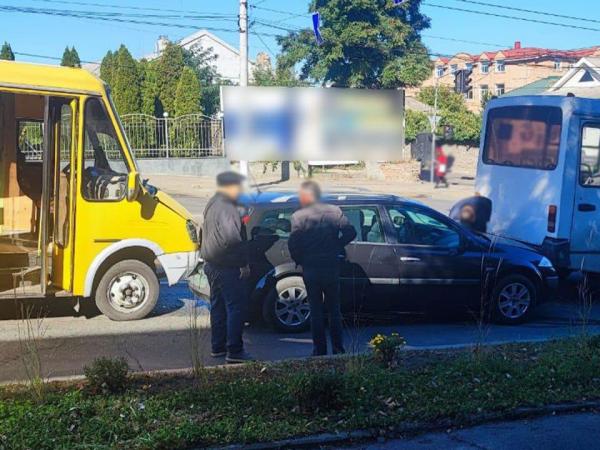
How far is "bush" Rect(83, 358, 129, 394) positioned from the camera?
5398 mm

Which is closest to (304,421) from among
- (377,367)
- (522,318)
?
(377,367)

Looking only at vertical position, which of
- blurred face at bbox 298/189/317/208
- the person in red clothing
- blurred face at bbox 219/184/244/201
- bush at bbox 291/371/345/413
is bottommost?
bush at bbox 291/371/345/413

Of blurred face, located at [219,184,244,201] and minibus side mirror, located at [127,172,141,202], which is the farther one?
minibus side mirror, located at [127,172,141,202]

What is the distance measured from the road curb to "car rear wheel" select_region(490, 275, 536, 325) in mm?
3082

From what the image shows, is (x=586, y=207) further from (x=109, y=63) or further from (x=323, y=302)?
(x=109, y=63)

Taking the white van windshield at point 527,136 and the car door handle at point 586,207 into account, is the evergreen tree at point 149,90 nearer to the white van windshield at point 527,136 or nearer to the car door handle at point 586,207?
the white van windshield at point 527,136

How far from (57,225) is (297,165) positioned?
4.55 meters

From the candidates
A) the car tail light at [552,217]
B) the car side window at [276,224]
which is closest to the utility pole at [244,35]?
the car side window at [276,224]

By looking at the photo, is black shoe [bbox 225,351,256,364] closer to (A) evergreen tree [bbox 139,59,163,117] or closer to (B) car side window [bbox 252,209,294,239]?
(B) car side window [bbox 252,209,294,239]

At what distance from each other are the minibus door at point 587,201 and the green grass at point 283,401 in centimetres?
298

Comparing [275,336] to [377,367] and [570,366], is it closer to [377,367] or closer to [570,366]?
[377,367]

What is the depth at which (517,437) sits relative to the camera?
494cm

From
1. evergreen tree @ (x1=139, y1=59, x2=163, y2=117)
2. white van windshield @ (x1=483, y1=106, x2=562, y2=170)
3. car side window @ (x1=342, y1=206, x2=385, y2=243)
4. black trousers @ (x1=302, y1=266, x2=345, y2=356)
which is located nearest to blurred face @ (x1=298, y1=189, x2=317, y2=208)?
evergreen tree @ (x1=139, y1=59, x2=163, y2=117)

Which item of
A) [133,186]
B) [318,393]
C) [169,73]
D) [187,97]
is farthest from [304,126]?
[133,186]
